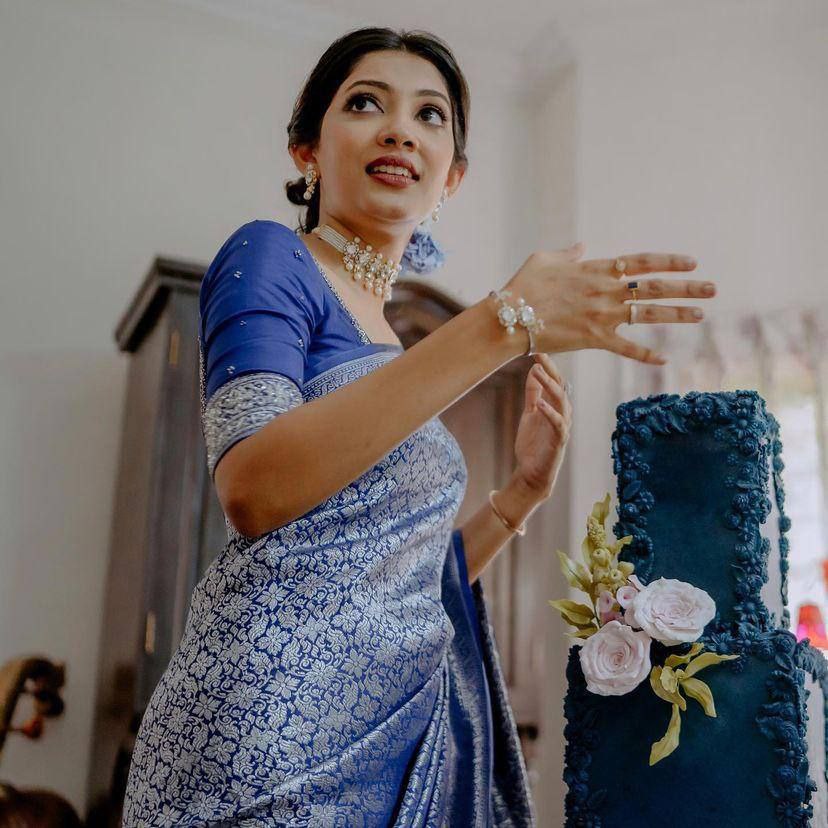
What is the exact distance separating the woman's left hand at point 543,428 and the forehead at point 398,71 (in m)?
0.37

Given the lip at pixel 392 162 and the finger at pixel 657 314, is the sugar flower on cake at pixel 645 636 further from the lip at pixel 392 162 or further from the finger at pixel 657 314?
the lip at pixel 392 162

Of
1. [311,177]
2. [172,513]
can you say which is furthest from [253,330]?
[172,513]

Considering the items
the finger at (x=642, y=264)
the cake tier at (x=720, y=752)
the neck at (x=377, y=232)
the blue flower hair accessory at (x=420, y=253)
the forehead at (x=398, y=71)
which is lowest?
the cake tier at (x=720, y=752)

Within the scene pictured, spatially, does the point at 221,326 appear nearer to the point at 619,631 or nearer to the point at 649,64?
the point at 619,631

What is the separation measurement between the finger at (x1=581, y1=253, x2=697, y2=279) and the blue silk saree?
0.78 feet

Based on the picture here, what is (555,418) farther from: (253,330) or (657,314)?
(253,330)

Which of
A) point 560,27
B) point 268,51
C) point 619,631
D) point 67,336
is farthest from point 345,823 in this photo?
point 560,27

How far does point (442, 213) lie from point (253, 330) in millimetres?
2740

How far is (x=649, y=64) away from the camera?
3.44 meters

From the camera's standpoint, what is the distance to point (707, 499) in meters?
1.06

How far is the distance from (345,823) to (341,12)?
316 cm

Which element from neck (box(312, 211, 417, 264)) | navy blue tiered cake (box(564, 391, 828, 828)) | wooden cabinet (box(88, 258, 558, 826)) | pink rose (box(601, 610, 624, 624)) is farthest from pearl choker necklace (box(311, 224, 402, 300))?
wooden cabinet (box(88, 258, 558, 826))

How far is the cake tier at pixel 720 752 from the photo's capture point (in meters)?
0.95

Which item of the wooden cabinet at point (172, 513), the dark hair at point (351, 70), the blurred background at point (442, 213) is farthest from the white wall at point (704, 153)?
the dark hair at point (351, 70)
